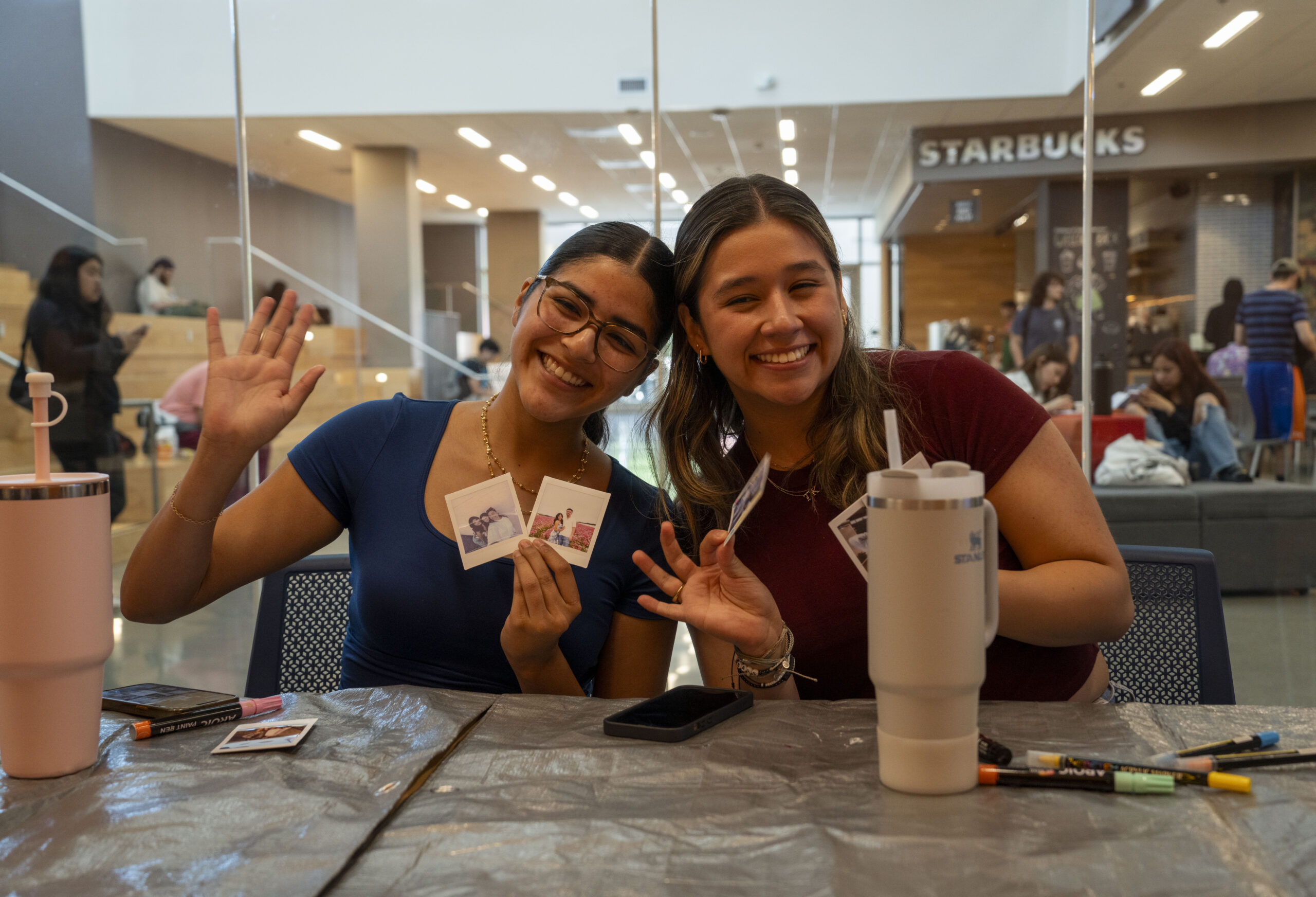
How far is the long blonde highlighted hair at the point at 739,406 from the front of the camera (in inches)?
56.4

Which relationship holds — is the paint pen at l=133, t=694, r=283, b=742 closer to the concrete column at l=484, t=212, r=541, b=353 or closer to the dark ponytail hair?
the dark ponytail hair

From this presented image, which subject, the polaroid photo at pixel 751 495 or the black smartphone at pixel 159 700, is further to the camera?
the black smartphone at pixel 159 700

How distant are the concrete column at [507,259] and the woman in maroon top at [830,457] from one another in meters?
2.70

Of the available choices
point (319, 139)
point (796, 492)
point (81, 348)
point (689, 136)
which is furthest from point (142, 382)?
point (796, 492)

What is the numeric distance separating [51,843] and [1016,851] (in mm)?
744

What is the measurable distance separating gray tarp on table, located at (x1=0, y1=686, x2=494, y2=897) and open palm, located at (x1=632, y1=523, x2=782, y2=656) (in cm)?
25

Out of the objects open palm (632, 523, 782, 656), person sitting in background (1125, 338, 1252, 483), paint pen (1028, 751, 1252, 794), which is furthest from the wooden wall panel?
paint pen (1028, 751, 1252, 794)

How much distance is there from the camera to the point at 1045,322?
4277mm

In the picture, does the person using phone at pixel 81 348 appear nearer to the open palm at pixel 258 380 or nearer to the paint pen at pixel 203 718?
the open palm at pixel 258 380

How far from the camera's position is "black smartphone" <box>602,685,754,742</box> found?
99cm

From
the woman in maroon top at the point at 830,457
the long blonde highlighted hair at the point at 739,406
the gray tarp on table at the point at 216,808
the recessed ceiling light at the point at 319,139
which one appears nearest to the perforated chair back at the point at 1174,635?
the woman in maroon top at the point at 830,457

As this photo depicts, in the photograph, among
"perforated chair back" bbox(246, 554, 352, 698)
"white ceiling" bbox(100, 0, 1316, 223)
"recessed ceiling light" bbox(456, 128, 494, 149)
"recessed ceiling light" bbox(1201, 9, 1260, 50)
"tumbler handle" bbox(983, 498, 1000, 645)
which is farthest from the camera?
"recessed ceiling light" bbox(456, 128, 494, 149)

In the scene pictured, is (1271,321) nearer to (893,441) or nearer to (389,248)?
(389,248)

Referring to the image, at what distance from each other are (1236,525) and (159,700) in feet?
14.5
